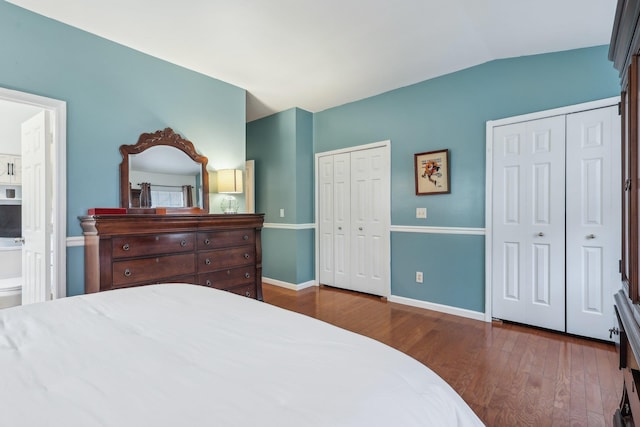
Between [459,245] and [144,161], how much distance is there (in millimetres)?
3245

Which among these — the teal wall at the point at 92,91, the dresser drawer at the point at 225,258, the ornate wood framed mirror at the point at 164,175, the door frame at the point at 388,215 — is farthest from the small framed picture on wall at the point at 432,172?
the teal wall at the point at 92,91

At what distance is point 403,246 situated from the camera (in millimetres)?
3689

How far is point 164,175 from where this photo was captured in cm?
304

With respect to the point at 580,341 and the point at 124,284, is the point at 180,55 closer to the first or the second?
the point at 124,284

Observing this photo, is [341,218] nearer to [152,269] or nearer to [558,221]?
[558,221]

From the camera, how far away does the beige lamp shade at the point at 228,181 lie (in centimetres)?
340

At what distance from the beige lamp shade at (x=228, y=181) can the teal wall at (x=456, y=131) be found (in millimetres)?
1652

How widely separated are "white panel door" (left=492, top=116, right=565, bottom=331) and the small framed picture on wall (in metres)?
0.48

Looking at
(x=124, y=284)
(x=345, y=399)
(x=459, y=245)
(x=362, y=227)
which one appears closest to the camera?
(x=345, y=399)

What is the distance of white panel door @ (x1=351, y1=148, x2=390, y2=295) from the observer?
12.7 ft

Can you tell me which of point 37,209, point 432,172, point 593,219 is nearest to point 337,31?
point 432,172

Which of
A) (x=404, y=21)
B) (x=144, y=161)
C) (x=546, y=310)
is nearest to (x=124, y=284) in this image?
(x=144, y=161)

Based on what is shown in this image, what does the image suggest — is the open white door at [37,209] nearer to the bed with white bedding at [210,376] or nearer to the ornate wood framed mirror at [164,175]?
the ornate wood framed mirror at [164,175]

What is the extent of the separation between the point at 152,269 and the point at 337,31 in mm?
2412
